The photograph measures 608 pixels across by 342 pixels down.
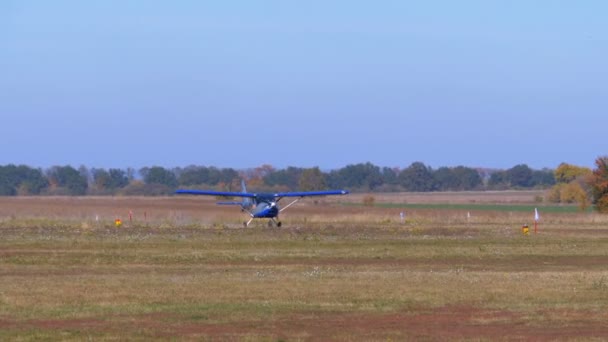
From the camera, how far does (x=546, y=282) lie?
23500mm

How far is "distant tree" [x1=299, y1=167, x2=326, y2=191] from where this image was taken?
12706 centimetres

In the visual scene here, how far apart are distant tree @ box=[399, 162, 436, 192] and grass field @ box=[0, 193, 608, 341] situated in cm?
14585

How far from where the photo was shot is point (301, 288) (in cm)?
2191

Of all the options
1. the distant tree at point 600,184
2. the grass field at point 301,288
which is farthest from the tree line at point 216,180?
the grass field at point 301,288

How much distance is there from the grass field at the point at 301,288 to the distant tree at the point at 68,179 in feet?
388

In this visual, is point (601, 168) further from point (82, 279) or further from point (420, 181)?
point (420, 181)

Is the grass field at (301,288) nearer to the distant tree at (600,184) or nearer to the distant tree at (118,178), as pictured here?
the distant tree at (600,184)

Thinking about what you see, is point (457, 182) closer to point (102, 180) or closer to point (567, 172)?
point (102, 180)

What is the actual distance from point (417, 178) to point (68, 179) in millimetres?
57787

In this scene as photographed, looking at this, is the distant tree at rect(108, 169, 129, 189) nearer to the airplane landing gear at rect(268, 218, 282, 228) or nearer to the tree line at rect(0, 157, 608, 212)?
the tree line at rect(0, 157, 608, 212)

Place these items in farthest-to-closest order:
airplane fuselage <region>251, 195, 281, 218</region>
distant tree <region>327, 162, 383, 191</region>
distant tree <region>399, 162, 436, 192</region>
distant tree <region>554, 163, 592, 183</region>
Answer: distant tree <region>399, 162, 436, 192</region>, distant tree <region>327, 162, 383, 191</region>, distant tree <region>554, 163, 592, 183</region>, airplane fuselage <region>251, 195, 281, 218</region>

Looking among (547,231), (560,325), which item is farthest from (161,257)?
(547,231)

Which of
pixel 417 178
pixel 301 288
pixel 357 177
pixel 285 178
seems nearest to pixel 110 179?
pixel 285 178

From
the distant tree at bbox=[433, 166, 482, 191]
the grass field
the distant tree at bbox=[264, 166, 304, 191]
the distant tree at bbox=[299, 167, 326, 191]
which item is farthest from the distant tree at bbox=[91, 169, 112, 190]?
the grass field
